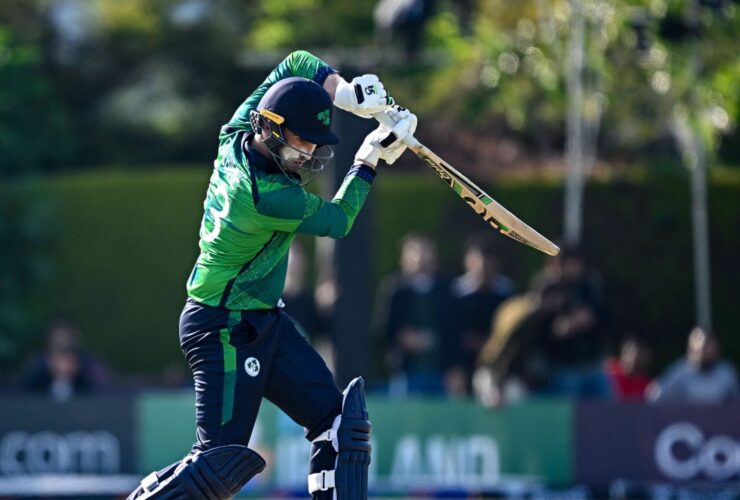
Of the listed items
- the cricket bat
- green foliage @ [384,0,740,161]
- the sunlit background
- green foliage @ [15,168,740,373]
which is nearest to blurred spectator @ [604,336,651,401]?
the sunlit background

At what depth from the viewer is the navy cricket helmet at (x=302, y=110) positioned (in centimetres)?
582

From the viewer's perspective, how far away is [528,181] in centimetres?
1427

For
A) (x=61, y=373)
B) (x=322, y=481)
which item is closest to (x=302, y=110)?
(x=322, y=481)

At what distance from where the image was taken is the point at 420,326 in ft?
35.0

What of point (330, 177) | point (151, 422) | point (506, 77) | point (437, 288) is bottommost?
point (151, 422)

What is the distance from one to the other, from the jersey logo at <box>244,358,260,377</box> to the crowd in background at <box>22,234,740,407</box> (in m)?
4.10

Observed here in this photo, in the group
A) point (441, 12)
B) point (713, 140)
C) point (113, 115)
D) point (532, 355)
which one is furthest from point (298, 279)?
point (113, 115)

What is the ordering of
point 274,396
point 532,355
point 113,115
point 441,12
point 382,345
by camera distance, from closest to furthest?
point 274,396 < point 532,355 < point 441,12 < point 382,345 < point 113,115

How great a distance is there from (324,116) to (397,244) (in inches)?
337

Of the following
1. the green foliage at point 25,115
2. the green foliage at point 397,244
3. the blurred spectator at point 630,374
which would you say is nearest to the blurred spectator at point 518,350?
the blurred spectator at point 630,374

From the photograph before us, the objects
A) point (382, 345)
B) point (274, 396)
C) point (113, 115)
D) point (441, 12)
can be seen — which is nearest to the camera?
point (274, 396)

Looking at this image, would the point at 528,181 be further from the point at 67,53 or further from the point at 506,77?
the point at 67,53

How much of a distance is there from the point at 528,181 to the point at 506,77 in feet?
5.28

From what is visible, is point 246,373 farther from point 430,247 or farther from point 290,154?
point 430,247
